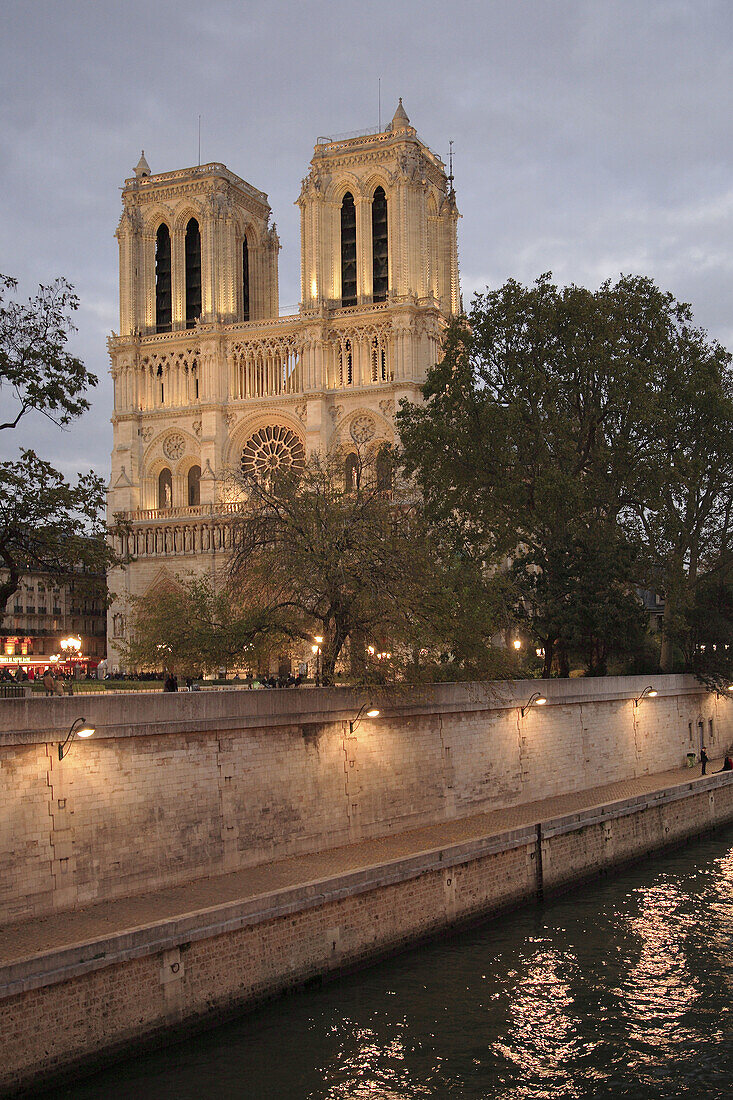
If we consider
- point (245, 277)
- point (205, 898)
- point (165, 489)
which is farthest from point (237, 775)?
point (245, 277)

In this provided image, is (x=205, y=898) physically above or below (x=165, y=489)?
below

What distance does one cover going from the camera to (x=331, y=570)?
20688 millimetres

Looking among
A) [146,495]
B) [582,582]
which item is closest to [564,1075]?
[582,582]

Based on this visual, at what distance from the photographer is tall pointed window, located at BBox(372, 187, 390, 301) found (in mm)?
58406

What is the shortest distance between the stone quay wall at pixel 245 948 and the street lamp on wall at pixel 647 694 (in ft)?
36.8

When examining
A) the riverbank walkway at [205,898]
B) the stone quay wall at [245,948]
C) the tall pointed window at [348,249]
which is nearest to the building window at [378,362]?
the tall pointed window at [348,249]

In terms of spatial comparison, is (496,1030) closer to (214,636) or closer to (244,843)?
(244,843)

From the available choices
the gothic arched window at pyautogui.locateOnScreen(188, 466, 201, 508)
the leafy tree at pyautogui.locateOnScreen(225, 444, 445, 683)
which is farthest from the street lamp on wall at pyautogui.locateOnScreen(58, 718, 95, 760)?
the gothic arched window at pyautogui.locateOnScreen(188, 466, 201, 508)

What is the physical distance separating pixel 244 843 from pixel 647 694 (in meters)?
17.8

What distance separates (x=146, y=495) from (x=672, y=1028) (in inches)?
1935

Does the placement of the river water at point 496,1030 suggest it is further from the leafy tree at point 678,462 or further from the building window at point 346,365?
the building window at point 346,365

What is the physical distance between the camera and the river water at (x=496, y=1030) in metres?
12.5

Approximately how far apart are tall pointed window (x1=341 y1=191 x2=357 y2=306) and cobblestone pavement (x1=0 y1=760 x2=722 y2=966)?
3845 centimetres

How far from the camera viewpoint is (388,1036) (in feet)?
45.3
